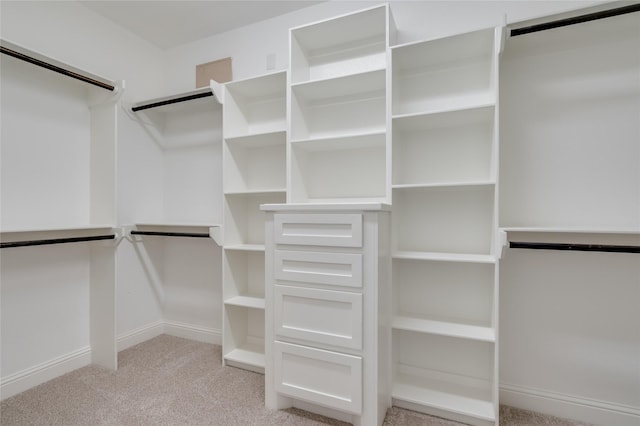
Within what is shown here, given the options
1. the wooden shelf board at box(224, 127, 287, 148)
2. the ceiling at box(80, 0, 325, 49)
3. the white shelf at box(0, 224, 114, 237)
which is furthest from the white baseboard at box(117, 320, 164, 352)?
the ceiling at box(80, 0, 325, 49)

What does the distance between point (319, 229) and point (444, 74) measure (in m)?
1.20

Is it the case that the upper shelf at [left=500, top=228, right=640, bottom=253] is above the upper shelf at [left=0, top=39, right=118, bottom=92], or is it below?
below

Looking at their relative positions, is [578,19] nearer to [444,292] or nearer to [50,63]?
[444,292]

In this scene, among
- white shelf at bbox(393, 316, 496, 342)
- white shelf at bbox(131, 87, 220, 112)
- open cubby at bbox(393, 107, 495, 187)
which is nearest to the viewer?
white shelf at bbox(393, 316, 496, 342)


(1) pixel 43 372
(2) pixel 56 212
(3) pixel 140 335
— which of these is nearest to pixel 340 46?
(2) pixel 56 212

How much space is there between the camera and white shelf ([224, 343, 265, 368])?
6.76 ft

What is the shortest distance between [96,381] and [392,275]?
1.97m

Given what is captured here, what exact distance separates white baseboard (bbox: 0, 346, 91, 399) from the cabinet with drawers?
1.44m

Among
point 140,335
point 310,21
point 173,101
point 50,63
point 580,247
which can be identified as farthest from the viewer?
point 140,335

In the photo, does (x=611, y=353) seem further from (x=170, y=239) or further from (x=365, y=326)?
(x=170, y=239)

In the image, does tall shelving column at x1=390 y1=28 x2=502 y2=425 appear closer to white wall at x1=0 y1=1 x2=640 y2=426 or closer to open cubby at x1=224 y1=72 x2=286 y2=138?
white wall at x1=0 y1=1 x2=640 y2=426

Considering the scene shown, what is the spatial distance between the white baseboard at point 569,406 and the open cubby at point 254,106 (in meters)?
2.15

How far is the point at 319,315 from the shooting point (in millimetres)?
1562

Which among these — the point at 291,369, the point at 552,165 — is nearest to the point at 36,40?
the point at 291,369
